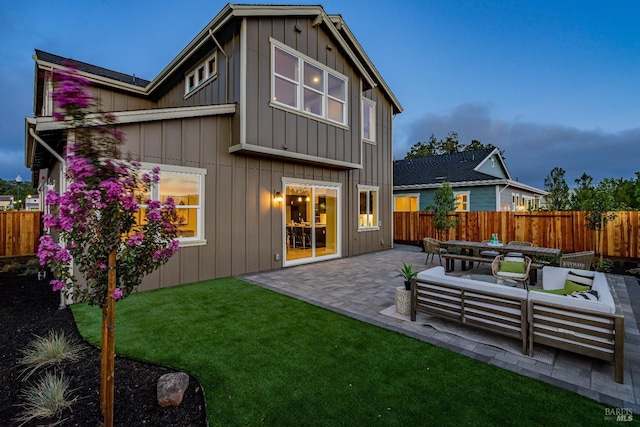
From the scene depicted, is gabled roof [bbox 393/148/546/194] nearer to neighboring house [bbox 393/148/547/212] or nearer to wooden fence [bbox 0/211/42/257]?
neighboring house [bbox 393/148/547/212]

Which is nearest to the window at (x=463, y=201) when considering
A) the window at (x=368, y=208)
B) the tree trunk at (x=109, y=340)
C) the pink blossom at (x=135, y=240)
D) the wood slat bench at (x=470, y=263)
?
the window at (x=368, y=208)

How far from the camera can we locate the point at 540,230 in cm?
1083

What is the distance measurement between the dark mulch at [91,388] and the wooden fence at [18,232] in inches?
325

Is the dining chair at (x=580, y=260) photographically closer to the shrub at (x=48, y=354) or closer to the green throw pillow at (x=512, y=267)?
the green throw pillow at (x=512, y=267)

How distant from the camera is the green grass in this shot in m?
2.38

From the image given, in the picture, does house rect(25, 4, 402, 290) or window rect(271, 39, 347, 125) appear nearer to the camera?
house rect(25, 4, 402, 290)

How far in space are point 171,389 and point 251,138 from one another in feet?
18.6

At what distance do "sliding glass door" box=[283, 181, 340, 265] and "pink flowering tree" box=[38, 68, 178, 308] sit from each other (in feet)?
21.7

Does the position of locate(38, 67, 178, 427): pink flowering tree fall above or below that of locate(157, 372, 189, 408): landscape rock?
above

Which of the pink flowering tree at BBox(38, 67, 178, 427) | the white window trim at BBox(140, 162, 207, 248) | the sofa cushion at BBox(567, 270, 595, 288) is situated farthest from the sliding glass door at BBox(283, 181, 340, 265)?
the pink flowering tree at BBox(38, 67, 178, 427)

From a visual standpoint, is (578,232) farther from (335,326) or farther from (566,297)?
(335,326)

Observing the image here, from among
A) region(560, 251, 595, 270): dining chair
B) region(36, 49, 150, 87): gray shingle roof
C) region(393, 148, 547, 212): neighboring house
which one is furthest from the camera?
region(393, 148, 547, 212): neighboring house

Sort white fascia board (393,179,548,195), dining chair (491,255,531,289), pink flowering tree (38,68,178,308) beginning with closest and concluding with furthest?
pink flowering tree (38,68,178,308) < dining chair (491,255,531,289) < white fascia board (393,179,548,195)

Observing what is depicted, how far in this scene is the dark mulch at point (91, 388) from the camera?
7.72 ft
